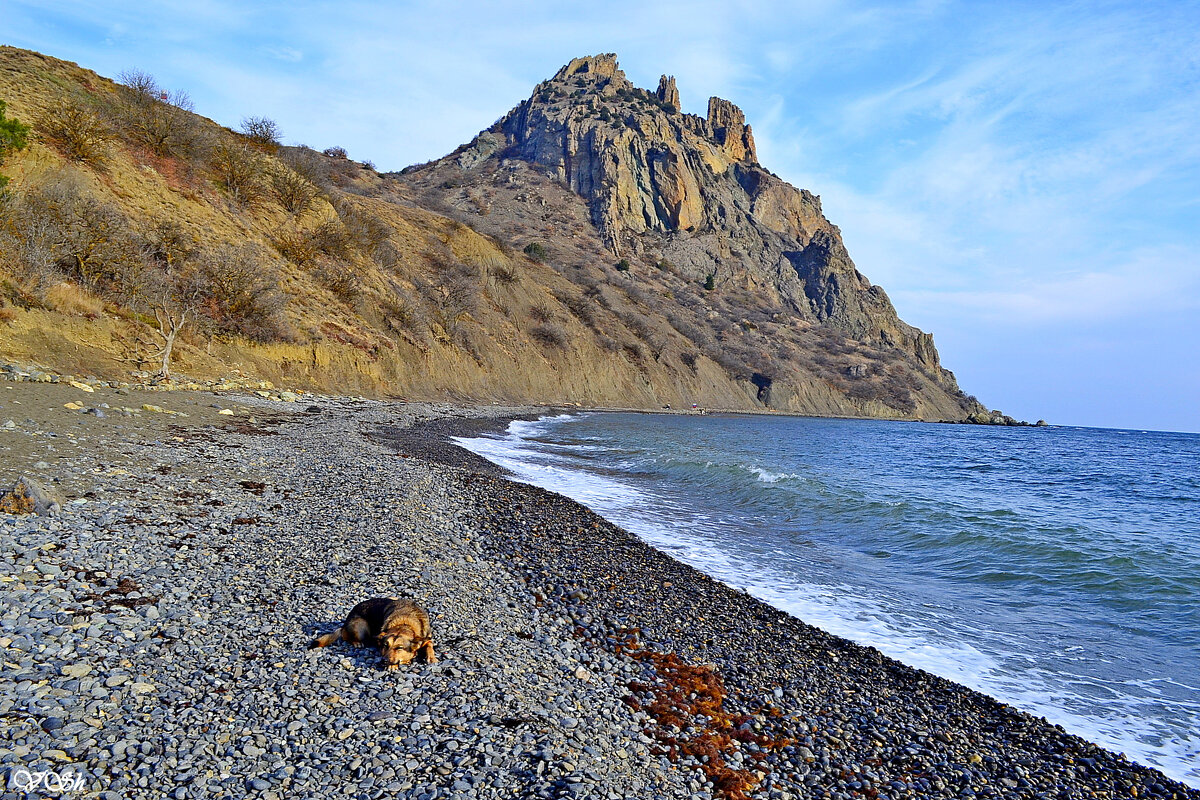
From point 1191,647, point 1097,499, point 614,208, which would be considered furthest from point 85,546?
point 614,208

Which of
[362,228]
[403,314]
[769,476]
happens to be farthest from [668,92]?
[769,476]

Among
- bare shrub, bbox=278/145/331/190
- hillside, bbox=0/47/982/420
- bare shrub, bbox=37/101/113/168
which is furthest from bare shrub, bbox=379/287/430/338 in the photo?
bare shrub, bbox=37/101/113/168

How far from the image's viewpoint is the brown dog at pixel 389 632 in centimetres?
541

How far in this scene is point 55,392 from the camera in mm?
14633

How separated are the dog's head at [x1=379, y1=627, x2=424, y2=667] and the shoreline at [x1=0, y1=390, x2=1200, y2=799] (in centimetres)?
14

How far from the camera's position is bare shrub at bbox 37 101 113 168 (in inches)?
1001

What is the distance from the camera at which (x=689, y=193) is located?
121 m

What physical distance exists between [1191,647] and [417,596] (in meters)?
11.3

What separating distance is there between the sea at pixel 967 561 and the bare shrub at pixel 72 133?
21051 millimetres

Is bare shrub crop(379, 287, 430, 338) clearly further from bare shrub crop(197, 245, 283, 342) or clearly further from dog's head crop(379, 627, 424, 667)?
dog's head crop(379, 627, 424, 667)

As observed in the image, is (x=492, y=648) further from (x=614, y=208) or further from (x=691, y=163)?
(x=691, y=163)

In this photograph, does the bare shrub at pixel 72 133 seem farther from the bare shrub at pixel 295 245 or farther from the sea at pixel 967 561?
the sea at pixel 967 561

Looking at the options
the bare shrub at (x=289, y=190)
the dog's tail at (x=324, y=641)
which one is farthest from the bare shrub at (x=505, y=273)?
the dog's tail at (x=324, y=641)

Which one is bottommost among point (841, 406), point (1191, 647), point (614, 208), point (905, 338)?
point (1191, 647)
